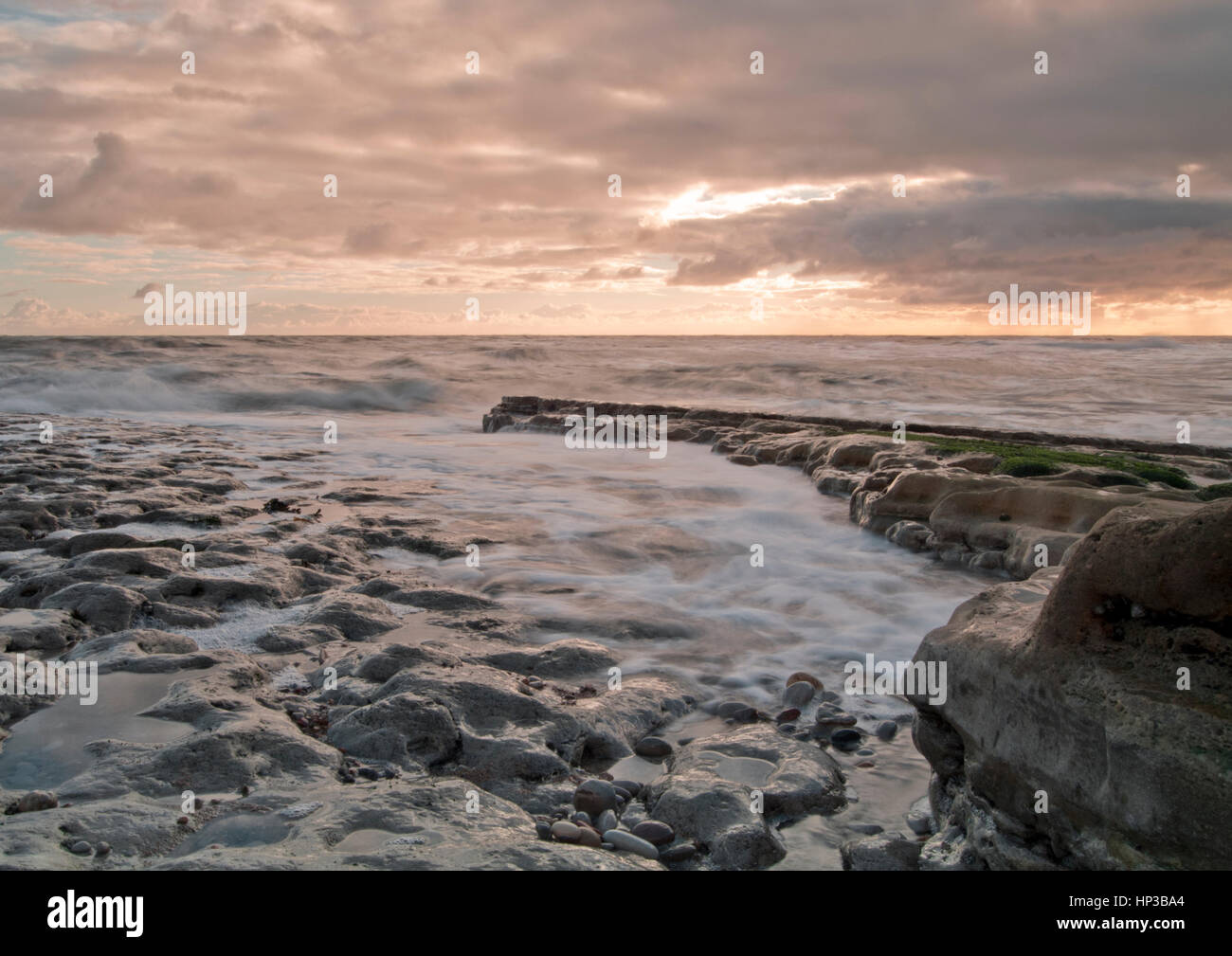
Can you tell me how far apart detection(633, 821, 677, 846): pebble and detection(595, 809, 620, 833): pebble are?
91 millimetres

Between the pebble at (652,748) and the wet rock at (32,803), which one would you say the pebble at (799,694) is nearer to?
the pebble at (652,748)

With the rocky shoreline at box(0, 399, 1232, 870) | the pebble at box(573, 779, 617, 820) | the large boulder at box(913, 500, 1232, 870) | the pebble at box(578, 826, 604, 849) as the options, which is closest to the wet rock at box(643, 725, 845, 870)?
the rocky shoreline at box(0, 399, 1232, 870)

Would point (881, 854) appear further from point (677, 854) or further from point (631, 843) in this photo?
point (631, 843)

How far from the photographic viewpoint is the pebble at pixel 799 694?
4.37m

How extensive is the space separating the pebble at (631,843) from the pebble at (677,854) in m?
0.03

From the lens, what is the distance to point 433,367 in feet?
114

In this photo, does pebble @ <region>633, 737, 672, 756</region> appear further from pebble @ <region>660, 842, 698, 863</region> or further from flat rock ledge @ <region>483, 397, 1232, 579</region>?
flat rock ledge @ <region>483, 397, 1232, 579</region>

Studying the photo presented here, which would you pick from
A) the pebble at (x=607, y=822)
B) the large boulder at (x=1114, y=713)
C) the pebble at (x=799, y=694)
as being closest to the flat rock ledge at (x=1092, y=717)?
the large boulder at (x=1114, y=713)

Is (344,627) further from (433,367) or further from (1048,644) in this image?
(433,367)

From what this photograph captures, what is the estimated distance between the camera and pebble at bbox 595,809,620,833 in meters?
3.11

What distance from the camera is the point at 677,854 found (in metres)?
2.94

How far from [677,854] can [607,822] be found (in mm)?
316

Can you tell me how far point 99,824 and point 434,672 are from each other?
1627 millimetres
